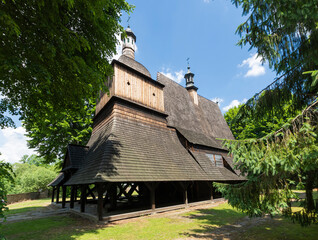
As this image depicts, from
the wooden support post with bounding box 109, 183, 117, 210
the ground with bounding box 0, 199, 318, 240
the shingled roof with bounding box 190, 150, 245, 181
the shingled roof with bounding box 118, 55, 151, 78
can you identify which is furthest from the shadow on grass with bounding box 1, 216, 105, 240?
the shingled roof with bounding box 118, 55, 151, 78

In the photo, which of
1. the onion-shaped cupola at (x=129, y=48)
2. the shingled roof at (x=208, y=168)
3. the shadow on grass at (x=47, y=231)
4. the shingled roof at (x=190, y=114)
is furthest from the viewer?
the onion-shaped cupola at (x=129, y=48)

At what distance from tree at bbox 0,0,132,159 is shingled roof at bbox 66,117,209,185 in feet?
9.16

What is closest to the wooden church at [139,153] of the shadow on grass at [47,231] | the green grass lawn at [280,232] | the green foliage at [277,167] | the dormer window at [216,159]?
the dormer window at [216,159]

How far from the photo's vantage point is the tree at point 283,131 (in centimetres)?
400

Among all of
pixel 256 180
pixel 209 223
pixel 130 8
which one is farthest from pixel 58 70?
pixel 209 223

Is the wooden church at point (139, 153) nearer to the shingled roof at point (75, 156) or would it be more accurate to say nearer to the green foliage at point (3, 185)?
the shingled roof at point (75, 156)

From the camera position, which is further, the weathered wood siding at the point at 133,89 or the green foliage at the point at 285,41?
the weathered wood siding at the point at 133,89

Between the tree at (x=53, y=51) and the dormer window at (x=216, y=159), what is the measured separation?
12.0 m

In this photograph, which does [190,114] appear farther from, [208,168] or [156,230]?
[156,230]

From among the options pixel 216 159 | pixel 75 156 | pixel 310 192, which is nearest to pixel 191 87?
pixel 216 159

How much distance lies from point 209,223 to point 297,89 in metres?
6.44

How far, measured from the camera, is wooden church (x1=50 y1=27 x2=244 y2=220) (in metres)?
9.23

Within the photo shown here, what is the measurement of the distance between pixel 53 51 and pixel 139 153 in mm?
6879

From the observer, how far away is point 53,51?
517cm
